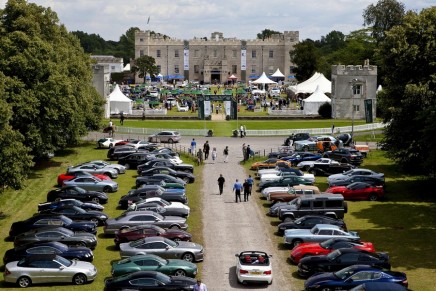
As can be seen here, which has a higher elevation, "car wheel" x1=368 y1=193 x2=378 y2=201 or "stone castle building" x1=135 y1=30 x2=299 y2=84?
"stone castle building" x1=135 y1=30 x2=299 y2=84

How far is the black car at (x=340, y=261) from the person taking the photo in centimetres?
2806

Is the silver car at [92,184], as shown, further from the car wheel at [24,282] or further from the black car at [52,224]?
the car wheel at [24,282]

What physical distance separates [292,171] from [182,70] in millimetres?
116308

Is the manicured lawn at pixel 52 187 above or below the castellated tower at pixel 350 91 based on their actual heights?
below

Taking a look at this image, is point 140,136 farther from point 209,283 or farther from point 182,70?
point 182,70

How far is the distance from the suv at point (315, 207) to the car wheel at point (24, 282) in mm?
14207

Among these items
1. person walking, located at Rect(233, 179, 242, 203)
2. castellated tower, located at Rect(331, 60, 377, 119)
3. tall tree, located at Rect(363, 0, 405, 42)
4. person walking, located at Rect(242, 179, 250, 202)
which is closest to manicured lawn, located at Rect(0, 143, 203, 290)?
person walking, located at Rect(233, 179, 242, 203)

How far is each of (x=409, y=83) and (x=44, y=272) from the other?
28.0 meters

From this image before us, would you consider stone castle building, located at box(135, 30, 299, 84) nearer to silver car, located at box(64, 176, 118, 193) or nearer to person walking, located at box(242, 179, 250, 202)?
silver car, located at box(64, 176, 118, 193)

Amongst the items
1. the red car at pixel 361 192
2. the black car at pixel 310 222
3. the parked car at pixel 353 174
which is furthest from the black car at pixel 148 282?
the parked car at pixel 353 174

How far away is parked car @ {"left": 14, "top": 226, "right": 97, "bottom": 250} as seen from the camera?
3147 centimetres

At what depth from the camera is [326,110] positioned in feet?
284

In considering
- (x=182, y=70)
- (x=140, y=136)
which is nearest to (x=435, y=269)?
(x=140, y=136)

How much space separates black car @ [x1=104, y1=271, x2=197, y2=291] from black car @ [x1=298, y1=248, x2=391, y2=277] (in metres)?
5.14
